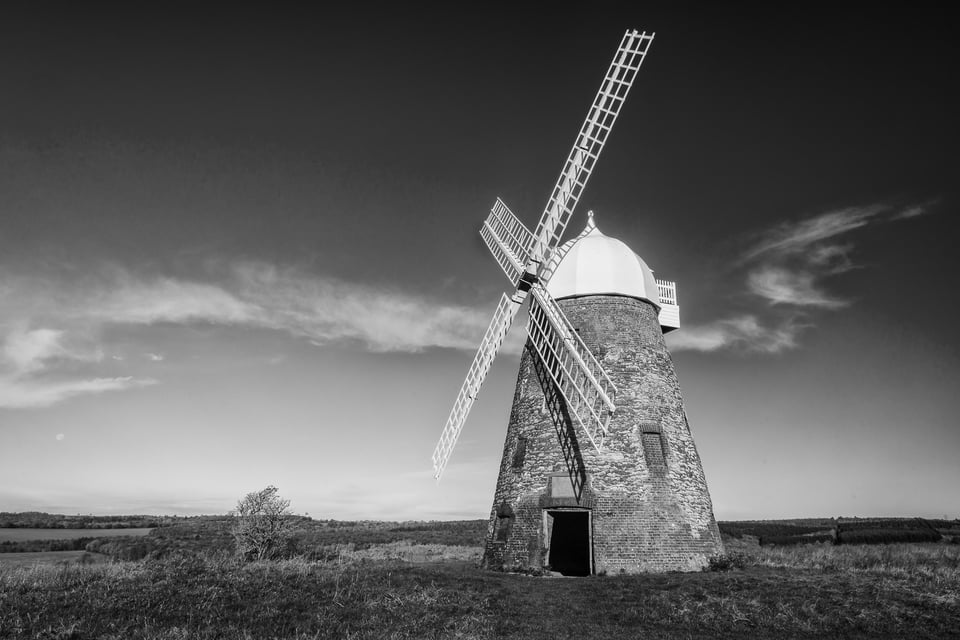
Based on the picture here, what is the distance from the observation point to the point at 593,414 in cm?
1617

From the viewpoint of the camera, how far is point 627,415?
17625 mm

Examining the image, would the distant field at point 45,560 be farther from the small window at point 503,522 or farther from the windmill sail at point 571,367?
the windmill sail at point 571,367

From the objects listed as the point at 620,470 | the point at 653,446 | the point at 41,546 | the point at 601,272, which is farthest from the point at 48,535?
the point at 653,446

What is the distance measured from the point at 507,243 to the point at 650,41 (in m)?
8.05

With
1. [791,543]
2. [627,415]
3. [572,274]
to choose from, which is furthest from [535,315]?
[791,543]

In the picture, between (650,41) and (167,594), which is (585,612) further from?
(650,41)

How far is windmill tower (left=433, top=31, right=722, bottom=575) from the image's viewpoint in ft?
53.7

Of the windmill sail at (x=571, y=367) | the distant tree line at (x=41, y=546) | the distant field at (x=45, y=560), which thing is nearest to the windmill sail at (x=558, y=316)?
the windmill sail at (x=571, y=367)

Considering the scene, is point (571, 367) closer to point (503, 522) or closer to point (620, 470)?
point (620, 470)

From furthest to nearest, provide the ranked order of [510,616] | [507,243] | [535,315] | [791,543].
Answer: [791,543], [507,243], [535,315], [510,616]

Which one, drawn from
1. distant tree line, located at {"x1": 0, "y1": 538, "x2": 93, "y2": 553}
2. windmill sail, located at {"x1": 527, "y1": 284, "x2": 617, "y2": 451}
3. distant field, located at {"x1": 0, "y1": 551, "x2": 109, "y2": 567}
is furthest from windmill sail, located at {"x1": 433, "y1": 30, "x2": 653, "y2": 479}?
distant tree line, located at {"x1": 0, "y1": 538, "x2": 93, "y2": 553}

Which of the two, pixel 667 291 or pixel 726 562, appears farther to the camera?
pixel 667 291

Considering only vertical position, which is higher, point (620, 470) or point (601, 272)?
point (601, 272)

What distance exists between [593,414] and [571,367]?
2.05 m
